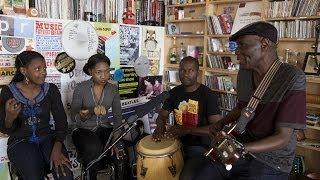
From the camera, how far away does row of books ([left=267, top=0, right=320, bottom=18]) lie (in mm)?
2852

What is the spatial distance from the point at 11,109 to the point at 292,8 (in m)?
2.59

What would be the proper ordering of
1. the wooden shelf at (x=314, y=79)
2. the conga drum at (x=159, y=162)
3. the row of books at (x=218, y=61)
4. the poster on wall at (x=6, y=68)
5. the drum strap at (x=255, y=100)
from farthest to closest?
the row of books at (x=218, y=61) < the wooden shelf at (x=314, y=79) < the poster on wall at (x=6, y=68) < the conga drum at (x=159, y=162) < the drum strap at (x=255, y=100)

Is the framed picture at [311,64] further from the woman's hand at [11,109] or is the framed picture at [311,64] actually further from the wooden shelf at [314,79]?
the woman's hand at [11,109]

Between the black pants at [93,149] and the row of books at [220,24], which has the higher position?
the row of books at [220,24]

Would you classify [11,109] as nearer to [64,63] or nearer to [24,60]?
[24,60]

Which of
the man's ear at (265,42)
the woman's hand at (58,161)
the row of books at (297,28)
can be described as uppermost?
the row of books at (297,28)

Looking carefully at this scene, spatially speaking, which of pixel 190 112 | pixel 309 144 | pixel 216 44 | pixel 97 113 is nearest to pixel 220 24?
pixel 216 44

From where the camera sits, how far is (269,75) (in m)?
1.65

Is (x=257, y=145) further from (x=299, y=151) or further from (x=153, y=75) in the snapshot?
(x=153, y=75)

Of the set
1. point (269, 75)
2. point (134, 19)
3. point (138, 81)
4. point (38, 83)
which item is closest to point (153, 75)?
point (138, 81)

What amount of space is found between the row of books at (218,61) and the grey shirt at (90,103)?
4.50 feet

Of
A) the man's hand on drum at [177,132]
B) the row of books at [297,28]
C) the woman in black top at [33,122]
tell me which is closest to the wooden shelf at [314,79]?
the row of books at [297,28]

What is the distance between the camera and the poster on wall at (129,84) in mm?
3631

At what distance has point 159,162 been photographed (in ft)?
6.75
